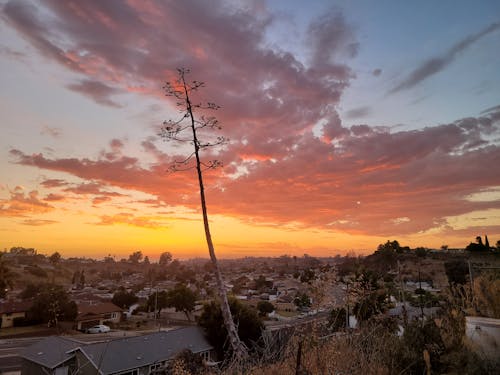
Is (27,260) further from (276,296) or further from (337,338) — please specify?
(337,338)

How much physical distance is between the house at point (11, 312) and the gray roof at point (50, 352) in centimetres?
2353

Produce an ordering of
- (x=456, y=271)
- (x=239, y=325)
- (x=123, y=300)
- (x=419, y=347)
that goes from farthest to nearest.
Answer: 1. (x=123, y=300)
2. (x=456, y=271)
3. (x=239, y=325)
4. (x=419, y=347)

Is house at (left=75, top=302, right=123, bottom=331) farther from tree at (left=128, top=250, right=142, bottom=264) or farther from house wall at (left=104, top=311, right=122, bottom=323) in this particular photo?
tree at (left=128, top=250, right=142, bottom=264)

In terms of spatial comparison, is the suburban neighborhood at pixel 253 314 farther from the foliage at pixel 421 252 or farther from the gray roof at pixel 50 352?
the foliage at pixel 421 252

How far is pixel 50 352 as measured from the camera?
2169cm

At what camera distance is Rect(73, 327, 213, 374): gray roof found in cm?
1941

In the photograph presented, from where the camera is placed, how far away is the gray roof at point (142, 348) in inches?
764

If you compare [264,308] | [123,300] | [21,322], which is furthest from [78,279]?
[264,308]

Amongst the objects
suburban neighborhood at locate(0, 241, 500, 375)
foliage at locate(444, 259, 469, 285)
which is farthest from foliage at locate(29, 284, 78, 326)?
foliage at locate(444, 259, 469, 285)

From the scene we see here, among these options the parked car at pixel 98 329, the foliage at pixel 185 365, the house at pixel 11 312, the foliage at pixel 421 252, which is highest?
the foliage at pixel 421 252

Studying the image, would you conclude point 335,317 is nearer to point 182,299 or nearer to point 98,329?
point 98,329

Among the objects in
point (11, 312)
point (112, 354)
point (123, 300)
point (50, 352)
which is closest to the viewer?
point (112, 354)

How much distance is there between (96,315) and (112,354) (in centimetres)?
2677

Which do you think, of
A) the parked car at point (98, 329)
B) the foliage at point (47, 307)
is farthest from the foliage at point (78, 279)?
the parked car at point (98, 329)
